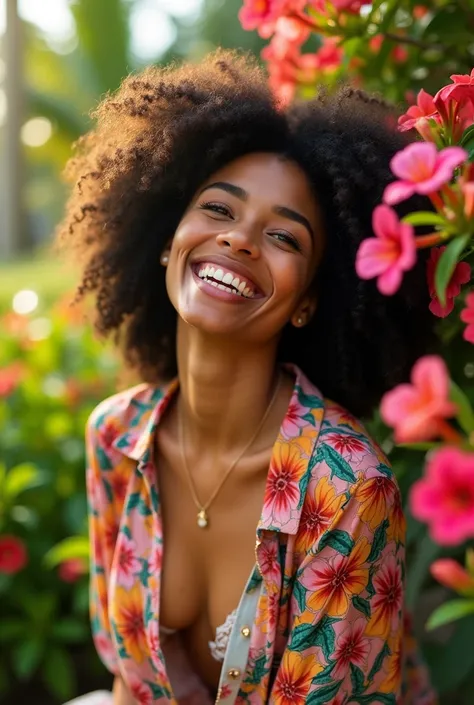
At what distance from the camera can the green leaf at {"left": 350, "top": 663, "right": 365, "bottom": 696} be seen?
152 cm

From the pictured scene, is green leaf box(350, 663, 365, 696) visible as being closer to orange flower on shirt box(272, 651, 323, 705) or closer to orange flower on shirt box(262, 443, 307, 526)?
orange flower on shirt box(272, 651, 323, 705)

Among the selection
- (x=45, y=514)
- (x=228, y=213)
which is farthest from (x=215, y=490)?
(x=45, y=514)

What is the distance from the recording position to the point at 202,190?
1.59 meters

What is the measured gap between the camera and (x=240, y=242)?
1468 mm

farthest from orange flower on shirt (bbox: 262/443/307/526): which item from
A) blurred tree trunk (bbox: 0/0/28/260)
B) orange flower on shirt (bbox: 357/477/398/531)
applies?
blurred tree trunk (bbox: 0/0/28/260)

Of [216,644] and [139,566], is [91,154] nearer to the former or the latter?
[139,566]

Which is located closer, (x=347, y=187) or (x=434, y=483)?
(x=434, y=483)

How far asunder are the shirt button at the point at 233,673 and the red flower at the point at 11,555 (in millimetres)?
1093

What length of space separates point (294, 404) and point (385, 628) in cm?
40

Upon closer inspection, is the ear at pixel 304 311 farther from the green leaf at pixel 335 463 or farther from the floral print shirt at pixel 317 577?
the green leaf at pixel 335 463

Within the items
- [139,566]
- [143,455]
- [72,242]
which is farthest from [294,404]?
[72,242]

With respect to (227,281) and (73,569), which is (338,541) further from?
(73,569)

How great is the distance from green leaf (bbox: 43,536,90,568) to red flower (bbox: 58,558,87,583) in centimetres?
2

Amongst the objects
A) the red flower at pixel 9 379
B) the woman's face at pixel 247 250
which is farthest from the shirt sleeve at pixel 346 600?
the red flower at pixel 9 379
